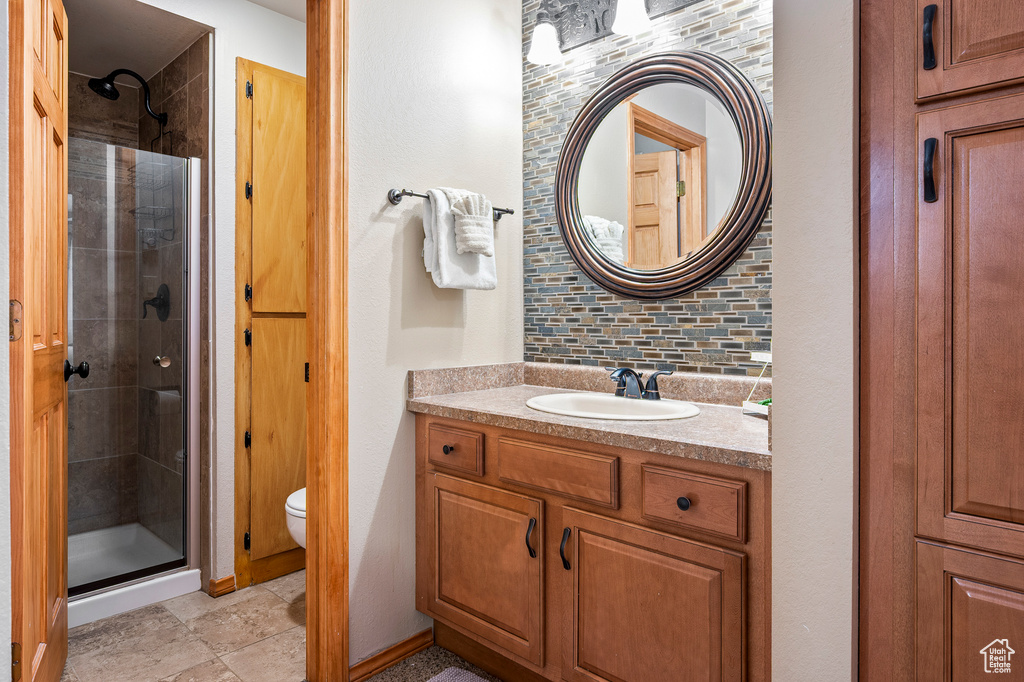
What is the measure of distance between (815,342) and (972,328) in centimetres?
23

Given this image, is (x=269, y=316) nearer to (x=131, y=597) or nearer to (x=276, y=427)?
(x=276, y=427)

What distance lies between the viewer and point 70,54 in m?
2.84

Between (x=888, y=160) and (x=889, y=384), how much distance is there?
386mm

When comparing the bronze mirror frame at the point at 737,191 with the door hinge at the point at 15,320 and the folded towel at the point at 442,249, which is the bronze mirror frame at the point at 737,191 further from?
the door hinge at the point at 15,320

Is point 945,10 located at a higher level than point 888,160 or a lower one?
higher

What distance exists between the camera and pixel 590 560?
58.1 inches

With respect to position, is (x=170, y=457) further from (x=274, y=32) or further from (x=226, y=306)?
(x=274, y=32)

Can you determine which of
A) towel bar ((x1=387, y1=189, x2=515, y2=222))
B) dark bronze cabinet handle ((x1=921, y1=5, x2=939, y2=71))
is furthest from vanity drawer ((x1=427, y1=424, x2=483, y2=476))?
dark bronze cabinet handle ((x1=921, y1=5, x2=939, y2=71))

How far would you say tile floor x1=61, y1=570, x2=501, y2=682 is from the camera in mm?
1801

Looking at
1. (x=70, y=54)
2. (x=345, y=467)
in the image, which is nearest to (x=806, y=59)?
(x=345, y=467)

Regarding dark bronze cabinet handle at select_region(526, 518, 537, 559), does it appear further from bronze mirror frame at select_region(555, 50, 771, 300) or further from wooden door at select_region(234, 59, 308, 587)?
wooden door at select_region(234, 59, 308, 587)

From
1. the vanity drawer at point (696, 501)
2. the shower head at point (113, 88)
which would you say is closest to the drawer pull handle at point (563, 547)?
the vanity drawer at point (696, 501)

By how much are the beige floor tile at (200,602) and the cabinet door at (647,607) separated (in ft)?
4.84

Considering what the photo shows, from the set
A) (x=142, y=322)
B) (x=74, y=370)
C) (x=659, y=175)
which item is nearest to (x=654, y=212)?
(x=659, y=175)
